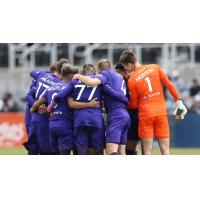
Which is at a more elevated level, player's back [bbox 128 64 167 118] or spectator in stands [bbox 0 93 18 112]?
player's back [bbox 128 64 167 118]

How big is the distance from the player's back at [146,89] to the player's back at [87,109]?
0.74 m

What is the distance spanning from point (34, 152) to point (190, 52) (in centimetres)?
1580

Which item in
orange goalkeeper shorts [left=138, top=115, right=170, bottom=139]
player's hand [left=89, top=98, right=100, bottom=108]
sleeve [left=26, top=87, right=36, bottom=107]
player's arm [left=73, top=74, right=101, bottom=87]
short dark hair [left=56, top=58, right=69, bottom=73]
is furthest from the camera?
sleeve [left=26, top=87, right=36, bottom=107]

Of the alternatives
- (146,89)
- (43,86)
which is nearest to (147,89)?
(146,89)

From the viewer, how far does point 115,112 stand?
15141 millimetres

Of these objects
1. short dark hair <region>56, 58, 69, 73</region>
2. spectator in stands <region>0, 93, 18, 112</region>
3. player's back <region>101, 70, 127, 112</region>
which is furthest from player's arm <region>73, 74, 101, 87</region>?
spectator in stands <region>0, 93, 18, 112</region>

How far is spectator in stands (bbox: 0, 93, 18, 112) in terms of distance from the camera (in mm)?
30125

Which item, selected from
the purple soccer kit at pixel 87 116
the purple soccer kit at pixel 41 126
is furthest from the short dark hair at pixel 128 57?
the purple soccer kit at pixel 41 126

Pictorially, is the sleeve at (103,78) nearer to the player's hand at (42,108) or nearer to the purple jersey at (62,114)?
the purple jersey at (62,114)

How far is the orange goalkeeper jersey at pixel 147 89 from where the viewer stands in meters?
15.5

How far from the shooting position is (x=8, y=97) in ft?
99.3

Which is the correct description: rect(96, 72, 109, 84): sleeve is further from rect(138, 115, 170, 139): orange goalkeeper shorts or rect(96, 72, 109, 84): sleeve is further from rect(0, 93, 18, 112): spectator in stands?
rect(0, 93, 18, 112): spectator in stands

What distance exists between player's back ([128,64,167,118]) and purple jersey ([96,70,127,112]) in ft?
1.02

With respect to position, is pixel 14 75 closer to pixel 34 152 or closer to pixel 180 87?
pixel 180 87
